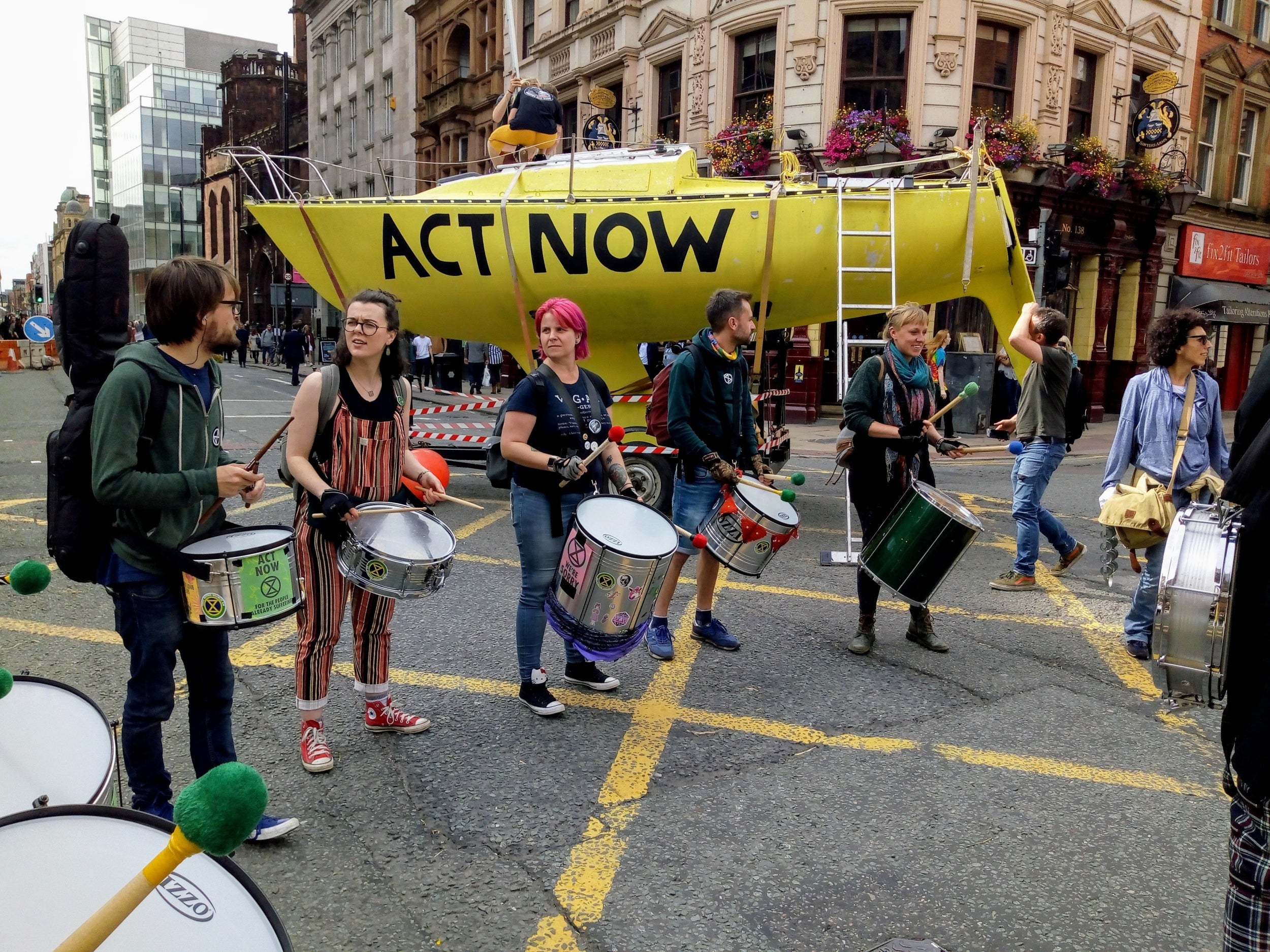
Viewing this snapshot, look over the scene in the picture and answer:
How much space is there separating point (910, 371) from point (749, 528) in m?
1.27

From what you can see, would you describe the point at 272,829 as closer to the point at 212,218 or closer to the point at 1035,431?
the point at 1035,431

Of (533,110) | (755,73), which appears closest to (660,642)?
(533,110)

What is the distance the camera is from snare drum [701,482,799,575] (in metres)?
4.51

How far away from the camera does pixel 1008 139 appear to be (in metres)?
16.6

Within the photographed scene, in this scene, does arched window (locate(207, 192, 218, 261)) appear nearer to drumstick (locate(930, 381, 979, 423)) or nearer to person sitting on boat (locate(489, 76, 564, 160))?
person sitting on boat (locate(489, 76, 564, 160))

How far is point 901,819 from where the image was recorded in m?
3.21

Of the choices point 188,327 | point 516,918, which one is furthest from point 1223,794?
point 188,327

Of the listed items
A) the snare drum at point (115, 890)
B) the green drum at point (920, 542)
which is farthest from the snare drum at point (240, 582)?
the green drum at point (920, 542)

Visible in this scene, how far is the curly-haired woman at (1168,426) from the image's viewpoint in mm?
4781

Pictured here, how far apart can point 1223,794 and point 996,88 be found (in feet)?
53.6

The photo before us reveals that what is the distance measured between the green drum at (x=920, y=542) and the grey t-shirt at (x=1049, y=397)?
190 centimetres

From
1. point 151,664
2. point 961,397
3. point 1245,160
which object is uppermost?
point 1245,160

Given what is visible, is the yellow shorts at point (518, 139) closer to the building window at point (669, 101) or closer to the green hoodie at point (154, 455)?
the green hoodie at point (154, 455)

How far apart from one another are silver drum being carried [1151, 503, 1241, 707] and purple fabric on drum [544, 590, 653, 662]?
209 cm
